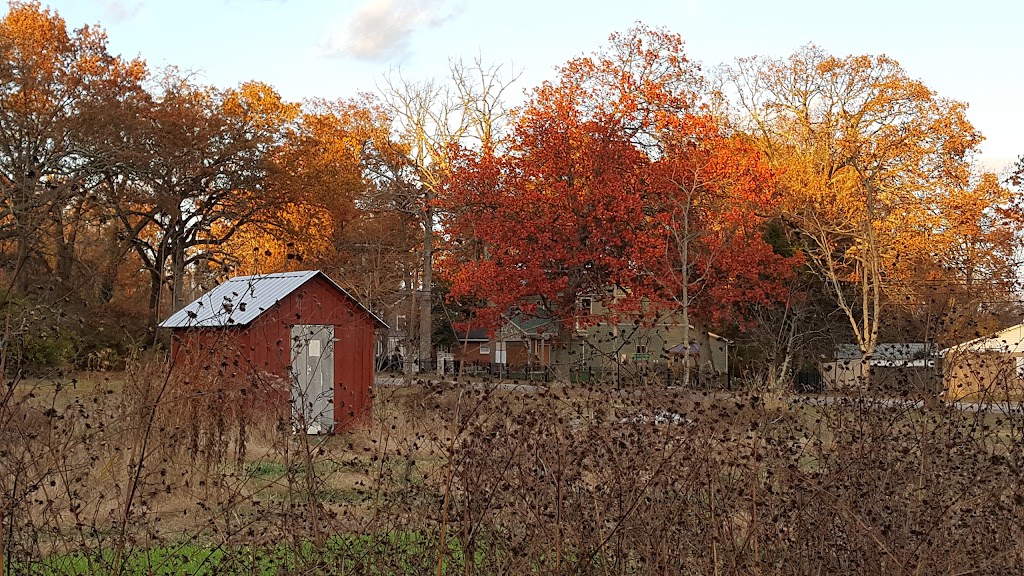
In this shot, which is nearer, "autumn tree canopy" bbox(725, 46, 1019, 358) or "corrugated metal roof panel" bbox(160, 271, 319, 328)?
"corrugated metal roof panel" bbox(160, 271, 319, 328)

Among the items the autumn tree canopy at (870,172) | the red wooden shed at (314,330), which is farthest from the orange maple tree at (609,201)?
the red wooden shed at (314,330)

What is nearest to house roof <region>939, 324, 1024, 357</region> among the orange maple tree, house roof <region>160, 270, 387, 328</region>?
house roof <region>160, 270, 387, 328</region>

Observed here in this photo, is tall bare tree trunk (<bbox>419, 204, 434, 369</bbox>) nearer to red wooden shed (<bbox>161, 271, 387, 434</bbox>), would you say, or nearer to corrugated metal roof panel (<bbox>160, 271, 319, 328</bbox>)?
red wooden shed (<bbox>161, 271, 387, 434</bbox>)

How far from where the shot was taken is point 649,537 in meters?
4.15

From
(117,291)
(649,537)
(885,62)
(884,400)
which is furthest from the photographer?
(117,291)

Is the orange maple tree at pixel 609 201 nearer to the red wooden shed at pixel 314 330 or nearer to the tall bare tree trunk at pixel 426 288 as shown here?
the tall bare tree trunk at pixel 426 288

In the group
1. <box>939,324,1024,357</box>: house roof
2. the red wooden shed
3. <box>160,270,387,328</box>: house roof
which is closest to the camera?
<box>939,324,1024,357</box>: house roof

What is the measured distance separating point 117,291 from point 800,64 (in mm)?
24862

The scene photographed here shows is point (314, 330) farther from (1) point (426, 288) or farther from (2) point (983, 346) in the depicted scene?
(1) point (426, 288)

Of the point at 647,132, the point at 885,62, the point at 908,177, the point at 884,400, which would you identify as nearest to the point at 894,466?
the point at 884,400

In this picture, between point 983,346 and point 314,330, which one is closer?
point 983,346

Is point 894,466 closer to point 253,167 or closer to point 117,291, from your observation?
point 253,167

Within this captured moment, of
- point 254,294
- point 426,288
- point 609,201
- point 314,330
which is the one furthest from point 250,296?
point 426,288

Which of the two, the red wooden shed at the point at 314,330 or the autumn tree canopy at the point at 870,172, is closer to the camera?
the red wooden shed at the point at 314,330
